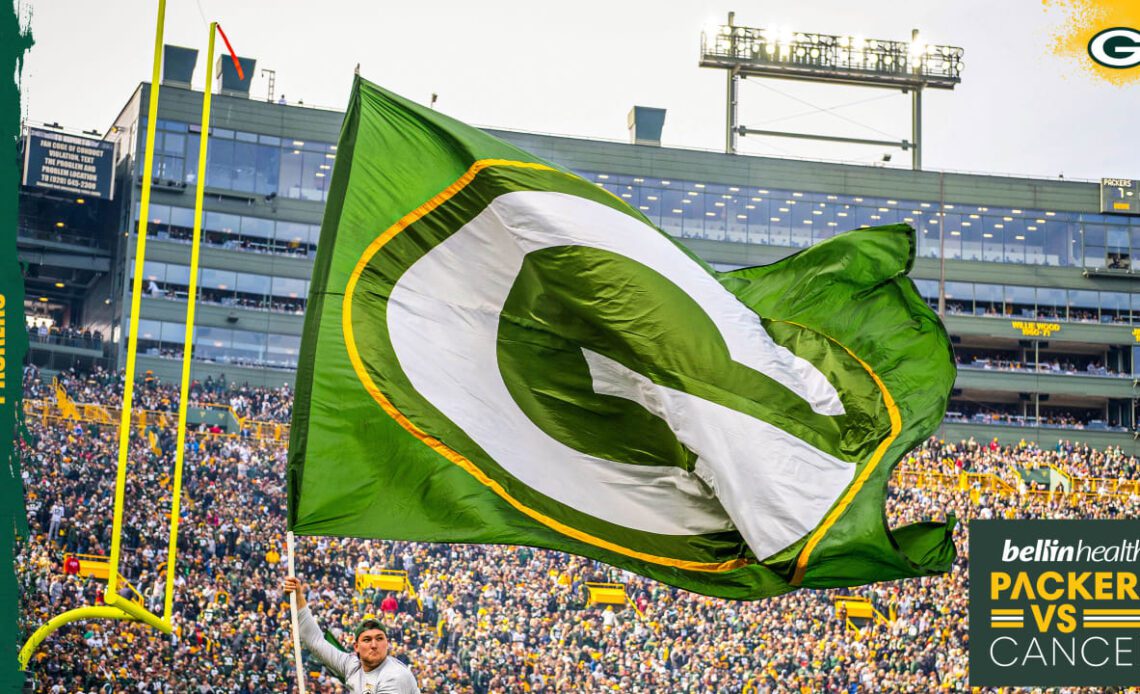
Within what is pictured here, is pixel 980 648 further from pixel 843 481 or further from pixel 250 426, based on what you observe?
pixel 250 426

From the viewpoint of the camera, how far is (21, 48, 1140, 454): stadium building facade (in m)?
54.1

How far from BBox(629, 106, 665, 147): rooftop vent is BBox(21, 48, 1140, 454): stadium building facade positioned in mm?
276

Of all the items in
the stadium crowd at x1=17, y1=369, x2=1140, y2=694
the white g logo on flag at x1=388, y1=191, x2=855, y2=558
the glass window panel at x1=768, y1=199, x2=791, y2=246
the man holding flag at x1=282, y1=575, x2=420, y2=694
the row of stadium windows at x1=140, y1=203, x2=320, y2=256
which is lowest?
the stadium crowd at x1=17, y1=369, x2=1140, y2=694

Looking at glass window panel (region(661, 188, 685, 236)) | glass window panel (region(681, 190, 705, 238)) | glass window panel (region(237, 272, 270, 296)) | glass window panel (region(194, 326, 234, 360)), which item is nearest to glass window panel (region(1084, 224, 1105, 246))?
glass window panel (region(681, 190, 705, 238))

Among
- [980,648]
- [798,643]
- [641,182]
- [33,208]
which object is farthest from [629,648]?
[33,208]

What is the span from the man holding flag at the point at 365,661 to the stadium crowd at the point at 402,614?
610 inches

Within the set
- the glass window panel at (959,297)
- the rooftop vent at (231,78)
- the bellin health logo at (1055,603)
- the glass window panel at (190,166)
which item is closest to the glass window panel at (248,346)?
the glass window panel at (190,166)

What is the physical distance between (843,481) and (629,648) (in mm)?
20394

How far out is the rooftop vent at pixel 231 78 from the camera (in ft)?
185

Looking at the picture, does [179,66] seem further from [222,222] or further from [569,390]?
[569,390]

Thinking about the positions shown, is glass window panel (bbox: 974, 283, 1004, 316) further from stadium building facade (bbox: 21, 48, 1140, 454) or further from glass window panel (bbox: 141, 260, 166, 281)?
glass window panel (bbox: 141, 260, 166, 281)

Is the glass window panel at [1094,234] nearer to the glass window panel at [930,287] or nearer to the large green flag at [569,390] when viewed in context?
the glass window panel at [930,287]

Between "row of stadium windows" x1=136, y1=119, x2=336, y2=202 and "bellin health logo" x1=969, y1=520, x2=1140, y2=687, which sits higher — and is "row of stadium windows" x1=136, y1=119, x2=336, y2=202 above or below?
above

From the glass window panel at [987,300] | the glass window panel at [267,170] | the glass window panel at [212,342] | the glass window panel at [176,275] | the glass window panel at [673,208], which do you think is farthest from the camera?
the glass window panel at [987,300]
